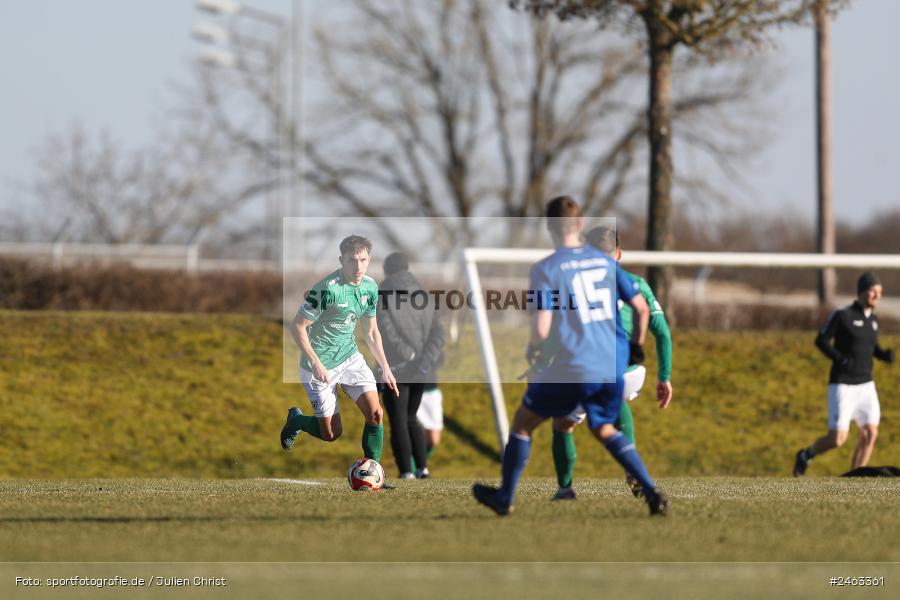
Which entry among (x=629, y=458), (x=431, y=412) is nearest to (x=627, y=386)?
(x=629, y=458)

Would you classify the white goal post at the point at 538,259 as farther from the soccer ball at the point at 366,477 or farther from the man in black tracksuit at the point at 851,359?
the soccer ball at the point at 366,477

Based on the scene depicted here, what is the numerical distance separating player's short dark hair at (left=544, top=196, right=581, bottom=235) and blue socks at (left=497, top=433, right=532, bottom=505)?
124 centimetres

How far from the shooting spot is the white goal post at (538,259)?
17828 mm

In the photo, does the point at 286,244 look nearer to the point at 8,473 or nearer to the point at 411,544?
the point at 8,473

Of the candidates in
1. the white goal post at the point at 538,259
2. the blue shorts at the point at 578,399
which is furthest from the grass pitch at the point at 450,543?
the white goal post at the point at 538,259

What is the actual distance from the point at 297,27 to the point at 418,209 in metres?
11.3

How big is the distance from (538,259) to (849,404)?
444 cm

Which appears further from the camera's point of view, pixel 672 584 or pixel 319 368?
pixel 319 368

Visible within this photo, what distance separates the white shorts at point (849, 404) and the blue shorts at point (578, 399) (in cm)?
784

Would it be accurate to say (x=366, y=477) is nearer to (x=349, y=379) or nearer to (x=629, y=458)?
(x=349, y=379)

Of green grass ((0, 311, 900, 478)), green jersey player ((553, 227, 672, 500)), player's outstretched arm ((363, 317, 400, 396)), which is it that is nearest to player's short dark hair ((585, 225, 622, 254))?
green jersey player ((553, 227, 672, 500))

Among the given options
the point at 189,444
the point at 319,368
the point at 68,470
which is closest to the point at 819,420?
the point at 189,444

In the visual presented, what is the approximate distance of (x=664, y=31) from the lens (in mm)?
21203

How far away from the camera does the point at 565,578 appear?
19.9ft
